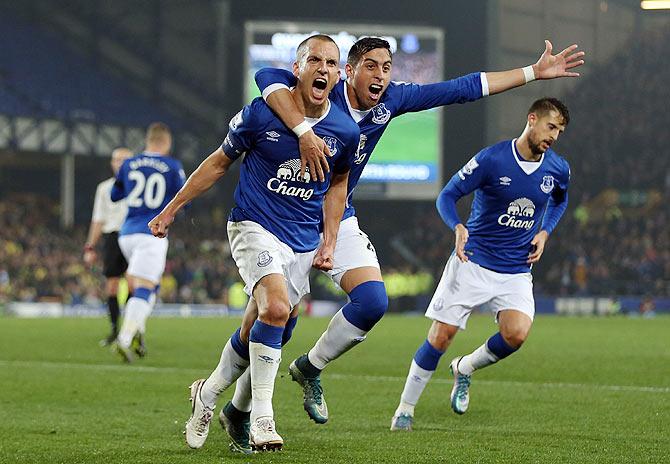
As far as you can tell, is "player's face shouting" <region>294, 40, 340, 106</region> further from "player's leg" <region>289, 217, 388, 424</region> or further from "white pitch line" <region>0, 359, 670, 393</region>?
"white pitch line" <region>0, 359, 670, 393</region>

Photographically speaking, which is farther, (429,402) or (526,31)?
(526,31)

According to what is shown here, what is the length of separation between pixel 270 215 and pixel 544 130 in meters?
2.61

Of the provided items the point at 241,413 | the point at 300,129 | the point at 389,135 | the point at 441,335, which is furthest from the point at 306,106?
the point at 389,135

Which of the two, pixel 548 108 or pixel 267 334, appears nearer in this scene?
pixel 267 334

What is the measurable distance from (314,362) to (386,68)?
165cm

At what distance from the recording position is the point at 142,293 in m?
12.2

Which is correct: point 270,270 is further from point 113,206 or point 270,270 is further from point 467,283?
point 113,206

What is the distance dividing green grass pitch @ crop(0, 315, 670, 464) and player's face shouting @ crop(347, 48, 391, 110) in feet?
6.12

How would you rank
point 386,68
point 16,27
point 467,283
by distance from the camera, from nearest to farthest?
1. point 386,68
2. point 467,283
3. point 16,27

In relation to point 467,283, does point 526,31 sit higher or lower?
higher

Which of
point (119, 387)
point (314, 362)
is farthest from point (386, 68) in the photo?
point (119, 387)

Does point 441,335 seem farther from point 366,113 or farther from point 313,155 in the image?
point 313,155

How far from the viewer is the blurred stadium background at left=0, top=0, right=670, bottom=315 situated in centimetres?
3375

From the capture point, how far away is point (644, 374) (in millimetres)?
11312
